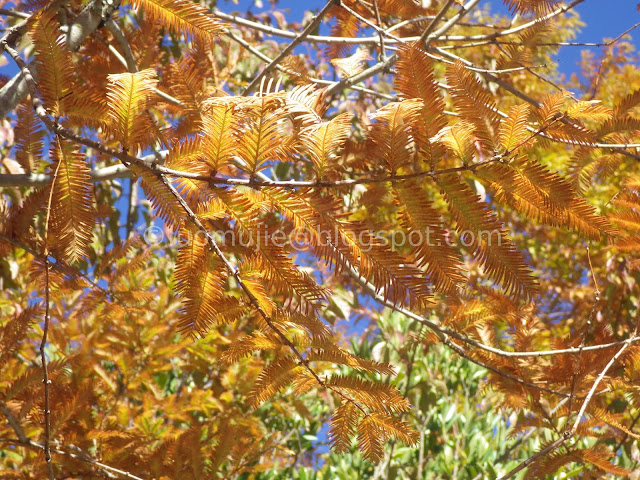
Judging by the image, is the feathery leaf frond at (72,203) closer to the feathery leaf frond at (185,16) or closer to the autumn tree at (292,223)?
Answer: the autumn tree at (292,223)

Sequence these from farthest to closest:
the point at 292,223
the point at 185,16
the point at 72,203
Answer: the point at 292,223
the point at 185,16
the point at 72,203

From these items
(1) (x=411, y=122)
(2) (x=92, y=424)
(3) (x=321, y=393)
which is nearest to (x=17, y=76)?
(1) (x=411, y=122)

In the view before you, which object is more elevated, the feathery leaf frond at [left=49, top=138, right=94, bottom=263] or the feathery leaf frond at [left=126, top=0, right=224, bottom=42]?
the feathery leaf frond at [left=126, top=0, right=224, bottom=42]

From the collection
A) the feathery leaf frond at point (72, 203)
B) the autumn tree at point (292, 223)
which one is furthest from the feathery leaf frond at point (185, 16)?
the feathery leaf frond at point (72, 203)

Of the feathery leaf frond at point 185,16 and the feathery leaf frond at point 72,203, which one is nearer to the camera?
the feathery leaf frond at point 72,203

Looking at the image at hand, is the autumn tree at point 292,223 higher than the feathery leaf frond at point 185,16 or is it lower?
lower

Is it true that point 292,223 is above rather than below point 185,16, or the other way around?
below

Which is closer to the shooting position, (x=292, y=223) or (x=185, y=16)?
(x=185, y=16)

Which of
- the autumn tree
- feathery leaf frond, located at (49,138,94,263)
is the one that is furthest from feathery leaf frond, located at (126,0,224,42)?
feathery leaf frond, located at (49,138,94,263)

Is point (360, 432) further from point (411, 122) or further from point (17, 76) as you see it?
point (17, 76)

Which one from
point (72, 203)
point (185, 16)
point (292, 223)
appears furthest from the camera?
point (292, 223)

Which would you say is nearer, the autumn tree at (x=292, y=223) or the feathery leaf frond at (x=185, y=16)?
the autumn tree at (x=292, y=223)

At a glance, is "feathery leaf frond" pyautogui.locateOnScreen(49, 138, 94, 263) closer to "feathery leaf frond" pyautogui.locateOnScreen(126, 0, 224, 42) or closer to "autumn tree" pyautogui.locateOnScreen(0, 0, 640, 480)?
"autumn tree" pyautogui.locateOnScreen(0, 0, 640, 480)

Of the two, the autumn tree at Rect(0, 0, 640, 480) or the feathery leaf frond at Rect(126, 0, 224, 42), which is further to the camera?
the feathery leaf frond at Rect(126, 0, 224, 42)
